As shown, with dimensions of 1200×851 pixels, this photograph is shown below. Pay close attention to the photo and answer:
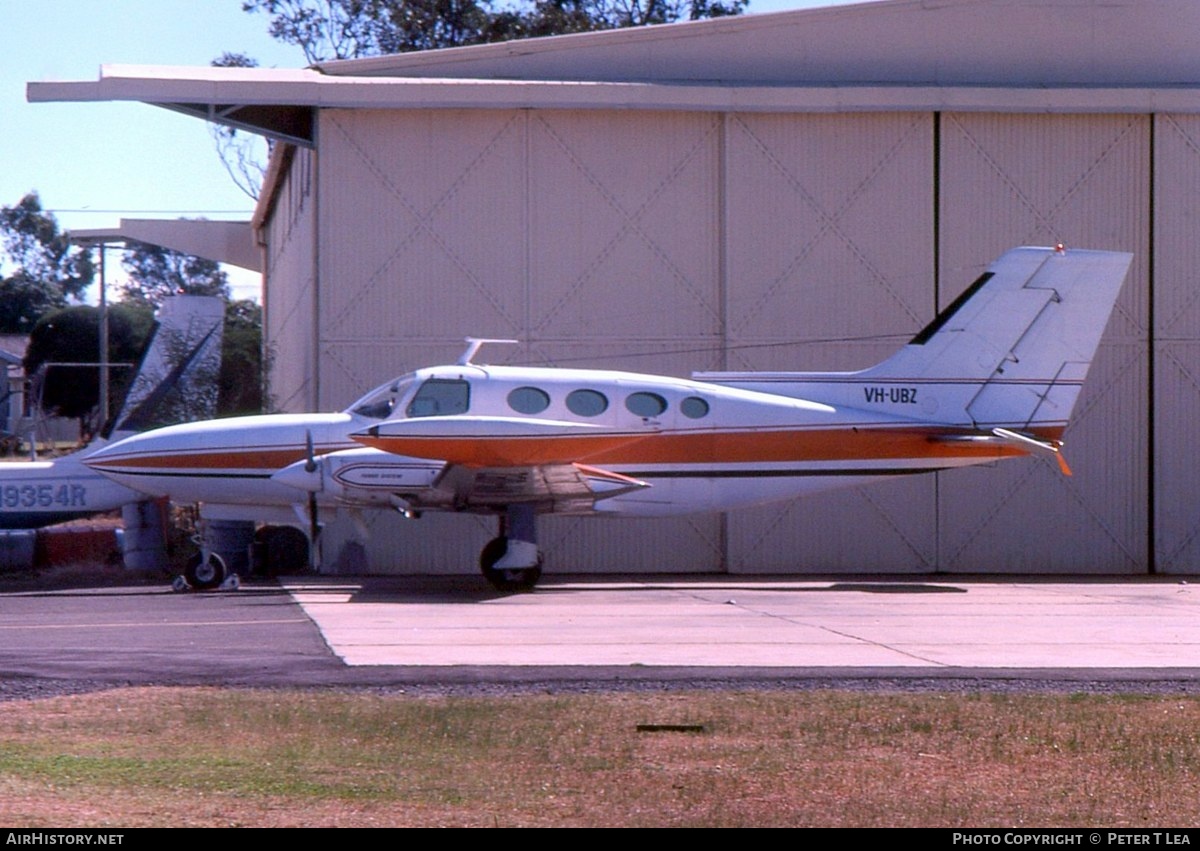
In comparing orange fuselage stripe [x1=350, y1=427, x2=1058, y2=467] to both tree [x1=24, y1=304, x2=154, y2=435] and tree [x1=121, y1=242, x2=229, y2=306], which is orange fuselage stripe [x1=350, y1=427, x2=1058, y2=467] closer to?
tree [x1=24, y1=304, x2=154, y2=435]

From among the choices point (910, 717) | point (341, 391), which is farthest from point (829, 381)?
point (910, 717)

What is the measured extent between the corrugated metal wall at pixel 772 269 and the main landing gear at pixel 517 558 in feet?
13.2

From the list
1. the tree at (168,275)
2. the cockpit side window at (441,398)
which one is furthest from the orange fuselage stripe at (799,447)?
the tree at (168,275)

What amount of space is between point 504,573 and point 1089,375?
10.2 metres

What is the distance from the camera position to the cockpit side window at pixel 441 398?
56.0 ft

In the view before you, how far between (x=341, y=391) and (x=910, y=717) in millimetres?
14019

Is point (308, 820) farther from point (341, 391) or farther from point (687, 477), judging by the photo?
point (341, 391)

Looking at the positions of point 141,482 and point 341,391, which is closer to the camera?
point 141,482

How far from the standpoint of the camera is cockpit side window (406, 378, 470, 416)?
1706 centimetres

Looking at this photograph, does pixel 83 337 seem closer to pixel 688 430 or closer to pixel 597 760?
pixel 688 430

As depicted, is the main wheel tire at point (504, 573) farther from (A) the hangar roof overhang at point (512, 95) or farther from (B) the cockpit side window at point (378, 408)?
(A) the hangar roof overhang at point (512, 95)

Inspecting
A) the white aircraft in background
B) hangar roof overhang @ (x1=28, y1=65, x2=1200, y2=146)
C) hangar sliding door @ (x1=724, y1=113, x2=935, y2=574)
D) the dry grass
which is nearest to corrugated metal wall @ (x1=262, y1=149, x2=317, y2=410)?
hangar roof overhang @ (x1=28, y1=65, x2=1200, y2=146)

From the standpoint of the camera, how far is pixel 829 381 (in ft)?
60.9

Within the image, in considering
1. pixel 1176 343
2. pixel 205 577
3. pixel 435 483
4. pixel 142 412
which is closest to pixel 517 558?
pixel 435 483
